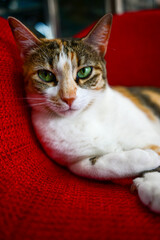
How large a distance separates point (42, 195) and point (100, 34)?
738 mm

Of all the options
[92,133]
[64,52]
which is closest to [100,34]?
[64,52]

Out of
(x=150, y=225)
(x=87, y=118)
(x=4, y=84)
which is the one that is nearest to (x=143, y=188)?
(x=150, y=225)

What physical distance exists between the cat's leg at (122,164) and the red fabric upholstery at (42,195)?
2.1 inches

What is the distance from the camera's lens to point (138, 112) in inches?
41.9

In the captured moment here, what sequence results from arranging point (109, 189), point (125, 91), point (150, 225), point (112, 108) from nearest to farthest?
point (150, 225) < point (109, 189) < point (112, 108) < point (125, 91)

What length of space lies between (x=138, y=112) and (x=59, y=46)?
0.52 meters

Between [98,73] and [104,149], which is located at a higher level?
[98,73]

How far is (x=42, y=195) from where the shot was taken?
2.19ft

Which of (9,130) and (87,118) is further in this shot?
(87,118)

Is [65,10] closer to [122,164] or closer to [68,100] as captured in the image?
[68,100]

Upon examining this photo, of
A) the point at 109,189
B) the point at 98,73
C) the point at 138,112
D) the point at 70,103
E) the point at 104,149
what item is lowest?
the point at 109,189

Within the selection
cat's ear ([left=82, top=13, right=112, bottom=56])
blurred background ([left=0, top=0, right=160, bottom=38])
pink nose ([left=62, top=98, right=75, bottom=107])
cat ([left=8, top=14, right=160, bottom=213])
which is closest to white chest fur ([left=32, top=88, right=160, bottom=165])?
cat ([left=8, top=14, right=160, bottom=213])

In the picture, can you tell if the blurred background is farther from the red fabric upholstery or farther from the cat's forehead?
the red fabric upholstery

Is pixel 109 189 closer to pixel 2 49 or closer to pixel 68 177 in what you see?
pixel 68 177
